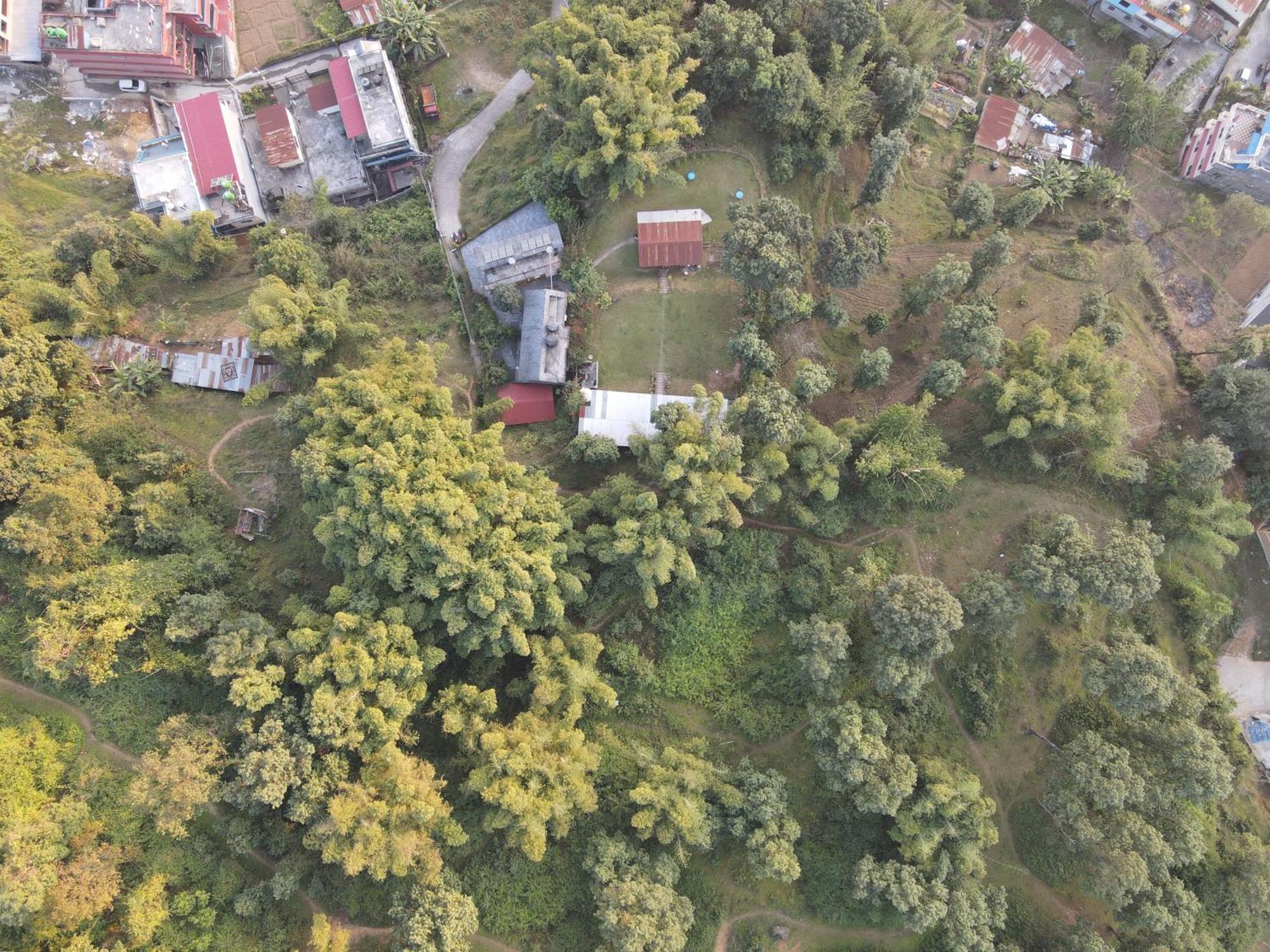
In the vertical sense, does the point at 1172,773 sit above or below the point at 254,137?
below

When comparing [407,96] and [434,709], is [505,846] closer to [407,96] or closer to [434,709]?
[434,709]

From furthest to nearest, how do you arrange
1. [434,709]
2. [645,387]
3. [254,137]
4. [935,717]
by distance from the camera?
[254,137] → [645,387] → [935,717] → [434,709]

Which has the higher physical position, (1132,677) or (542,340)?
(542,340)

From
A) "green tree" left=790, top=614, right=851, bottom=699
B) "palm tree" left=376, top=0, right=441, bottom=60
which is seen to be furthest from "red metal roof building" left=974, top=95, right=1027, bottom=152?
"palm tree" left=376, top=0, right=441, bottom=60

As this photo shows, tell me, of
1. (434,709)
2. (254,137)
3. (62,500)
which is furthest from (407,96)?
(434,709)

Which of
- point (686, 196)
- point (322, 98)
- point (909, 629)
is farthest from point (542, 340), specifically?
point (909, 629)

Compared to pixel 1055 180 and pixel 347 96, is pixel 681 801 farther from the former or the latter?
pixel 347 96

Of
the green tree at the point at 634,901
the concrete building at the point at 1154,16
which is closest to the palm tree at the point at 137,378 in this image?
the green tree at the point at 634,901
